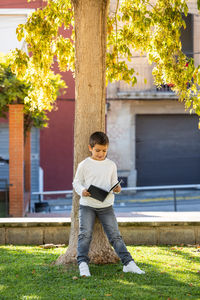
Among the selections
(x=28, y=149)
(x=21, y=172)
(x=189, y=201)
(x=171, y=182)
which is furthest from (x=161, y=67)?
(x=171, y=182)

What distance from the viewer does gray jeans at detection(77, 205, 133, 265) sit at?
17.0ft

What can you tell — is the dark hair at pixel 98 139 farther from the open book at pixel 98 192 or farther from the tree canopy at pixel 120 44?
the tree canopy at pixel 120 44

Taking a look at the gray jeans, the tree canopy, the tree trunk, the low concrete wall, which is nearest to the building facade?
the tree canopy

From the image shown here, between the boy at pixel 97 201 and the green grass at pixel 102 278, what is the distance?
0.22m

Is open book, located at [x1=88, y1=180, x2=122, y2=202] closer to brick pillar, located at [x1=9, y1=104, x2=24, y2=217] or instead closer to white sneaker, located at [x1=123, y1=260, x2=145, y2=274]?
white sneaker, located at [x1=123, y1=260, x2=145, y2=274]

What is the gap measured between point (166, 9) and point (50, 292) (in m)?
4.06

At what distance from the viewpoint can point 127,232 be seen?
6.87m

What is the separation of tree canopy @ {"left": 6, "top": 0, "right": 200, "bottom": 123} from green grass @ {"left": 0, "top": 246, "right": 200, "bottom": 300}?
2150 mm

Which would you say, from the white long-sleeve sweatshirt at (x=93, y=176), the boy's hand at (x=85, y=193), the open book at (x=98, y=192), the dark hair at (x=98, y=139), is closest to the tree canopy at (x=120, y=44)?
the dark hair at (x=98, y=139)

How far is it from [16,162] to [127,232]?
15.3 ft

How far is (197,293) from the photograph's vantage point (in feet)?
14.8

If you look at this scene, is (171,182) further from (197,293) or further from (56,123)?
(197,293)

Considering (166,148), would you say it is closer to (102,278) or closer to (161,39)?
(161,39)

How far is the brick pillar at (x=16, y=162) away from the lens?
1076 cm
